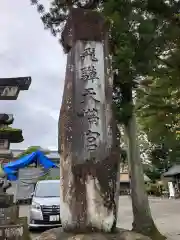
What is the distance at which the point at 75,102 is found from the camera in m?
5.19

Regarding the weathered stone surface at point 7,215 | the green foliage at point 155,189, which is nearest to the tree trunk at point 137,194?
the weathered stone surface at point 7,215

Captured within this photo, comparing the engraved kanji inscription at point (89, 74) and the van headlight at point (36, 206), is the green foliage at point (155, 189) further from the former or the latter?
the engraved kanji inscription at point (89, 74)

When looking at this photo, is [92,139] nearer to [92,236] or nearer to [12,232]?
[92,236]

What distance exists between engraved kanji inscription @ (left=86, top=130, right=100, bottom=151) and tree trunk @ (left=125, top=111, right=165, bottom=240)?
2.99m

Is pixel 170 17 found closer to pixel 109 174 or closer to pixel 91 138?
pixel 91 138

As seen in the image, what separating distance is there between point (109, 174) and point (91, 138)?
2.06 ft

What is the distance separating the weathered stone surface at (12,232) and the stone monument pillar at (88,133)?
149cm

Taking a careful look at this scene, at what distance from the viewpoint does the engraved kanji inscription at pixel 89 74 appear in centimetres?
529

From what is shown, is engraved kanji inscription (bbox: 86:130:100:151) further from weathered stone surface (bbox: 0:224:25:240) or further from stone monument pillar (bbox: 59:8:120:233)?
weathered stone surface (bbox: 0:224:25:240)

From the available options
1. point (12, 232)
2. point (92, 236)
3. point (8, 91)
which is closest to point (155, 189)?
point (8, 91)

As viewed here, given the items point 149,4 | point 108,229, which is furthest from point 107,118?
point 149,4

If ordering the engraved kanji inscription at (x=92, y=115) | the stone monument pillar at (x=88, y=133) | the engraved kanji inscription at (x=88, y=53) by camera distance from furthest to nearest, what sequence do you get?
the engraved kanji inscription at (x=88, y=53) < the engraved kanji inscription at (x=92, y=115) < the stone monument pillar at (x=88, y=133)

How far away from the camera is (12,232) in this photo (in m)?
5.79

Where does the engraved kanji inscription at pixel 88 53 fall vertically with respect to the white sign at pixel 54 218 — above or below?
above
